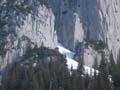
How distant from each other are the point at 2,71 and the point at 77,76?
44.6 m

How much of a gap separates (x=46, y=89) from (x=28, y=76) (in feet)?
40.9

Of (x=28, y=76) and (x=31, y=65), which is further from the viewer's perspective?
(x=31, y=65)

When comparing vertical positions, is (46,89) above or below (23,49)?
below

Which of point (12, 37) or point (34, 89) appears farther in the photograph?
point (12, 37)

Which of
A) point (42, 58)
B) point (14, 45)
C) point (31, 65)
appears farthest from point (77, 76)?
point (14, 45)

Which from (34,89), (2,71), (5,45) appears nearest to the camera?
(34,89)

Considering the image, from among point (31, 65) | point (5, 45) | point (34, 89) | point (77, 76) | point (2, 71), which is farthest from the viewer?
point (5, 45)

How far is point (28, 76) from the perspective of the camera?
5935 inches

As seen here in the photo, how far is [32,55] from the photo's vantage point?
184 meters

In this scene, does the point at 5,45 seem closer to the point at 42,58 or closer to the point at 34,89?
the point at 42,58

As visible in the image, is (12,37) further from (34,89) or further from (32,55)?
(34,89)

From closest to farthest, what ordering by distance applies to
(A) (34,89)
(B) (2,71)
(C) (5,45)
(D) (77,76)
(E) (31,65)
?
1. (A) (34,89)
2. (D) (77,76)
3. (E) (31,65)
4. (B) (2,71)
5. (C) (5,45)

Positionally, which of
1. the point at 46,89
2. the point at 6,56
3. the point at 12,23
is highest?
the point at 12,23

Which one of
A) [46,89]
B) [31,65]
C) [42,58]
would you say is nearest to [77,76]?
[46,89]
